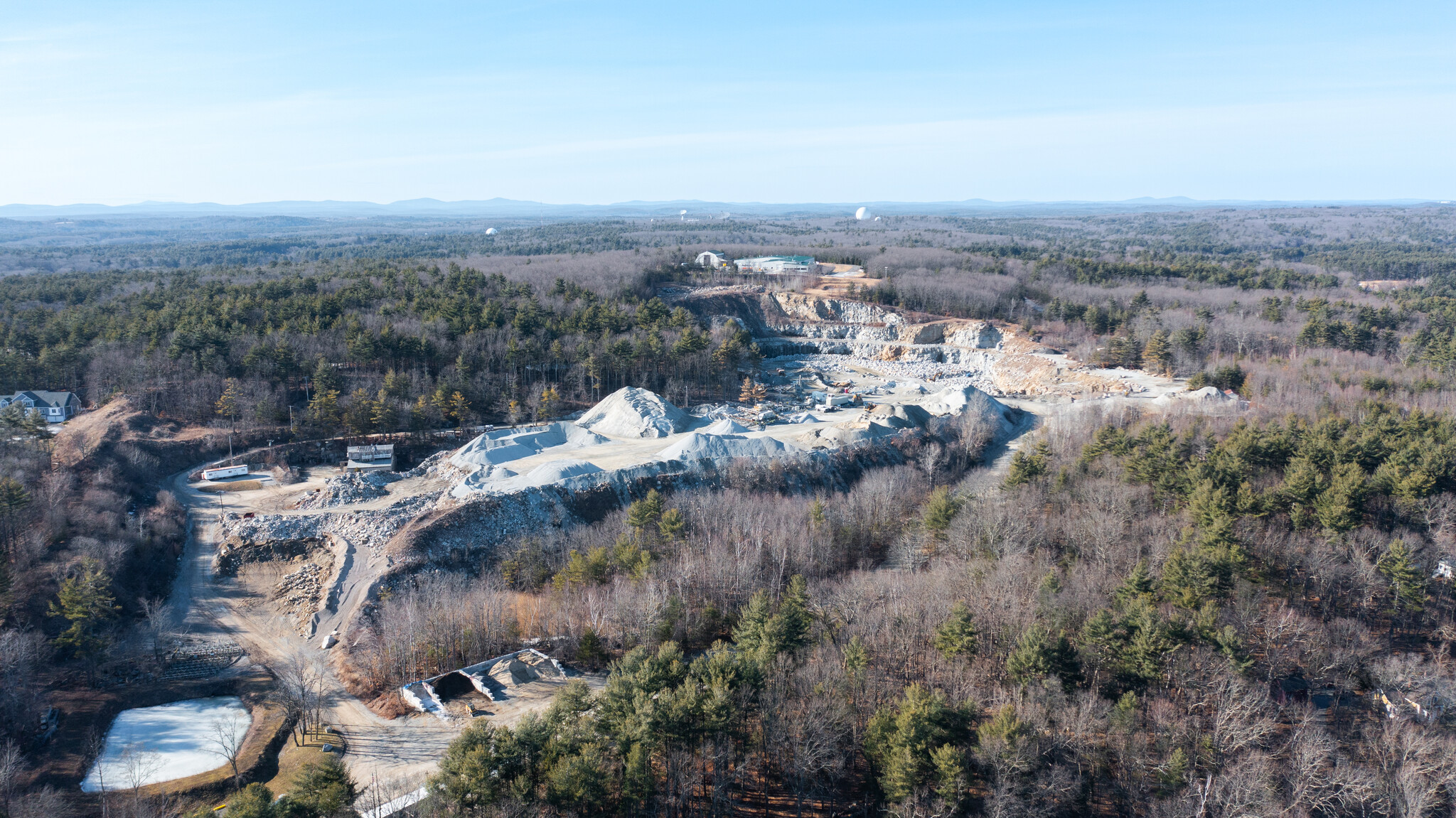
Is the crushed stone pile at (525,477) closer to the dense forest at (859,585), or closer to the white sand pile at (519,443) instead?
the white sand pile at (519,443)

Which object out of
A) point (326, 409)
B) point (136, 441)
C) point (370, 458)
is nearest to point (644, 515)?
point (370, 458)

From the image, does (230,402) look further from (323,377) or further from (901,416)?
(901,416)

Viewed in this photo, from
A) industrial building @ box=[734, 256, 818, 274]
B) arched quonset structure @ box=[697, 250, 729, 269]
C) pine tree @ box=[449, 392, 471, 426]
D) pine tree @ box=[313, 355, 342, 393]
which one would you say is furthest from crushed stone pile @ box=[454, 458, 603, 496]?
arched quonset structure @ box=[697, 250, 729, 269]

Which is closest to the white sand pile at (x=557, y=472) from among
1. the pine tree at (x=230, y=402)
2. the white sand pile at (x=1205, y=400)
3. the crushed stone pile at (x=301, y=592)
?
the crushed stone pile at (x=301, y=592)

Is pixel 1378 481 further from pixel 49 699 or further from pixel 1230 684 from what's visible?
pixel 49 699

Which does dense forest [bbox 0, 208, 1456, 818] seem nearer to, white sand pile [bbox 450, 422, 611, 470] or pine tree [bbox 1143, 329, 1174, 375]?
pine tree [bbox 1143, 329, 1174, 375]

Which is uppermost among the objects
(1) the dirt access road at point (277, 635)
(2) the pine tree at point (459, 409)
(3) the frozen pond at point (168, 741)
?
(2) the pine tree at point (459, 409)
